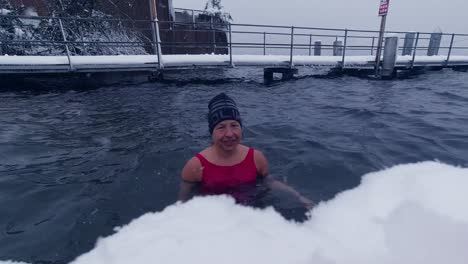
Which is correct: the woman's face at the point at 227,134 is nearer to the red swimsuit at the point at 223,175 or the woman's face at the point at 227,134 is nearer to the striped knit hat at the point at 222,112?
the striped knit hat at the point at 222,112

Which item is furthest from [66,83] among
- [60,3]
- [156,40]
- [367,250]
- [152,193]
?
[367,250]

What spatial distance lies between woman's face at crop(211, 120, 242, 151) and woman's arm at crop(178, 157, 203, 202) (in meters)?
0.31

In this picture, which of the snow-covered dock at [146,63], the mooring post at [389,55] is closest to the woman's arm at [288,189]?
the snow-covered dock at [146,63]

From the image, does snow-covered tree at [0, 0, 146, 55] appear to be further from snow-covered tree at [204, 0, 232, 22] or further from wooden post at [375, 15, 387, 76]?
wooden post at [375, 15, 387, 76]

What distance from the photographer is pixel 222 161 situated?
2650 mm

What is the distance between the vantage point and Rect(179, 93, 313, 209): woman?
8.22ft

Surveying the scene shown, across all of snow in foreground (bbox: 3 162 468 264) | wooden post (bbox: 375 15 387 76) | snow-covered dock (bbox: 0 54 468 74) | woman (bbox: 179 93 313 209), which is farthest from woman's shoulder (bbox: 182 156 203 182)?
wooden post (bbox: 375 15 387 76)

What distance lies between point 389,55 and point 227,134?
10.4 meters

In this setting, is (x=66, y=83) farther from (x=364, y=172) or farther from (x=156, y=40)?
(x=364, y=172)

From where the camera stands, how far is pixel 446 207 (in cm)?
242

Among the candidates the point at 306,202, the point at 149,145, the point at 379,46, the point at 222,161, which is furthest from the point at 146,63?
the point at 379,46

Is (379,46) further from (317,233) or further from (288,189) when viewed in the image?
(317,233)

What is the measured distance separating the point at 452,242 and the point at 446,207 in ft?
1.67

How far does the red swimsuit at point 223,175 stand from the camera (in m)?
2.65
